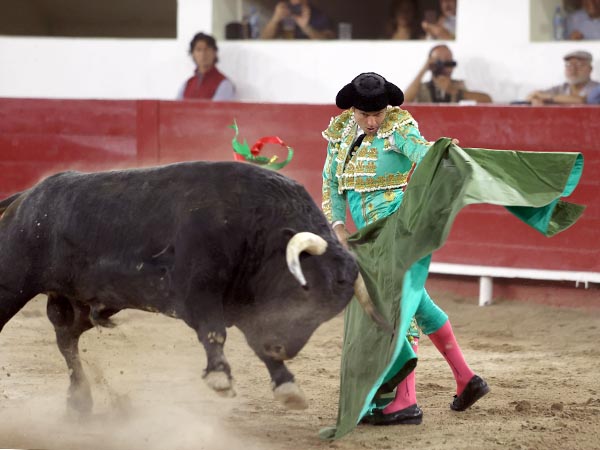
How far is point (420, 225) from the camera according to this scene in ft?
12.0

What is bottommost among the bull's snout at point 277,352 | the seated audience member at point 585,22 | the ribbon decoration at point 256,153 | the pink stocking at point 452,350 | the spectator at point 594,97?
the pink stocking at point 452,350

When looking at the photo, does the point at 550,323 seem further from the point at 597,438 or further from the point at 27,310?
the point at 27,310

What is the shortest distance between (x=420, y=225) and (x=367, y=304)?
0.29 meters

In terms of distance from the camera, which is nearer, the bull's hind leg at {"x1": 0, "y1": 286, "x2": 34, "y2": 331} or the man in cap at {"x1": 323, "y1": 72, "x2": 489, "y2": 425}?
the man in cap at {"x1": 323, "y1": 72, "x2": 489, "y2": 425}

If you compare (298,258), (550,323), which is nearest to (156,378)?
(298,258)

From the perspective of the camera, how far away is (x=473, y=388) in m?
4.02

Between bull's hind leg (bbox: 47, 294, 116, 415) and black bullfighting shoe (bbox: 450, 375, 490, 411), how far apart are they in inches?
49.7

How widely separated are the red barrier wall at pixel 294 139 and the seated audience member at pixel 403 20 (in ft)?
5.13

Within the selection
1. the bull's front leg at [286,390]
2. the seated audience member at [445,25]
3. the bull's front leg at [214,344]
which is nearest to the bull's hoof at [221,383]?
the bull's front leg at [214,344]

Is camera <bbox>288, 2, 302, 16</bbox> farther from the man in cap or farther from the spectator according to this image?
the man in cap

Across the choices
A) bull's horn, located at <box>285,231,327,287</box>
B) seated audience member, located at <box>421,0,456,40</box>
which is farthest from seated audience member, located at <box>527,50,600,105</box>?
bull's horn, located at <box>285,231,327,287</box>

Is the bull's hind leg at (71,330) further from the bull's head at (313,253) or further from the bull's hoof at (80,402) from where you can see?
the bull's head at (313,253)

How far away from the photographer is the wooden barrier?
20.1ft

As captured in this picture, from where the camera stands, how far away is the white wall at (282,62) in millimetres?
7344
